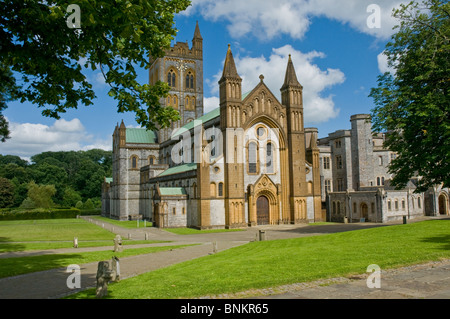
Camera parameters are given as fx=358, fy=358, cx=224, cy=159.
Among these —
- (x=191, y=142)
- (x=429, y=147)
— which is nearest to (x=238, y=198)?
(x=191, y=142)

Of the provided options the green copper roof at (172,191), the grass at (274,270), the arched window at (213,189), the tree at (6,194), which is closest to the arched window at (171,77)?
the green copper roof at (172,191)

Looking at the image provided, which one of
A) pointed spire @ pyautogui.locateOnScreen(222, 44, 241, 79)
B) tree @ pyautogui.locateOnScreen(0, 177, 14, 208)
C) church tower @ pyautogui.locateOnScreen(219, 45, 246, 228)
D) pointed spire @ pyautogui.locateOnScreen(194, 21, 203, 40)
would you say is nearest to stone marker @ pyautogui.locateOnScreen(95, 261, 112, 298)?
church tower @ pyautogui.locateOnScreen(219, 45, 246, 228)

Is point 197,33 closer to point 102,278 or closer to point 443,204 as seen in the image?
point 443,204

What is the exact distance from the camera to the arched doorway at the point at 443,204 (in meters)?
51.3

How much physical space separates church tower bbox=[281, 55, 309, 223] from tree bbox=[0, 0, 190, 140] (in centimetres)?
3440

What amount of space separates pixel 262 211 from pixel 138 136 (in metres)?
34.3

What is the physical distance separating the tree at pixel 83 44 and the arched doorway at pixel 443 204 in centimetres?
5139

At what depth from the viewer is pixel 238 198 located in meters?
42.0

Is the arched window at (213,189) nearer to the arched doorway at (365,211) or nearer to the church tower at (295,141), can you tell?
the church tower at (295,141)

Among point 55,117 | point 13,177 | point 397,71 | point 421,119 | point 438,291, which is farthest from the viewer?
point 13,177

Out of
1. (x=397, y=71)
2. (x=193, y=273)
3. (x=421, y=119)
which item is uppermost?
(x=397, y=71)

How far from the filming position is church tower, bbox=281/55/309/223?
A: 149ft

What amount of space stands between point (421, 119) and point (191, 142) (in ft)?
116
